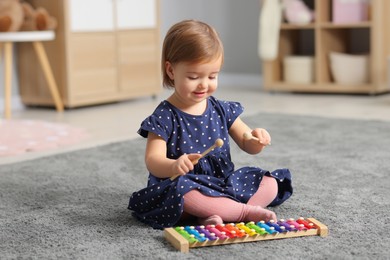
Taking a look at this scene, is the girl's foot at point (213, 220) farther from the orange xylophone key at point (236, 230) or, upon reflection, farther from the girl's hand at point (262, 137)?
the girl's hand at point (262, 137)

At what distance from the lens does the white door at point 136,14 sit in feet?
11.7

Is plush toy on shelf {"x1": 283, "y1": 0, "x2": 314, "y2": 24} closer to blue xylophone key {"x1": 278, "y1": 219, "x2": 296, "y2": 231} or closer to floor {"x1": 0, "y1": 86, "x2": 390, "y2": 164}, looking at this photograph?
floor {"x1": 0, "y1": 86, "x2": 390, "y2": 164}

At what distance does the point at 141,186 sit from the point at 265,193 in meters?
0.38

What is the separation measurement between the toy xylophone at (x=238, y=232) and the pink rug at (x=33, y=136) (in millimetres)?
1173

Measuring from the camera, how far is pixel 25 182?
1.79 m

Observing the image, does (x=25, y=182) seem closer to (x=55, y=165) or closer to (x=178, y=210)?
(x=55, y=165)

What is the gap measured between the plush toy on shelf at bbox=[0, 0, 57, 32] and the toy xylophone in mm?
2037

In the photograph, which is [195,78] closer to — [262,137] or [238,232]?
[262,137]

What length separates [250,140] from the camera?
4.74 ft

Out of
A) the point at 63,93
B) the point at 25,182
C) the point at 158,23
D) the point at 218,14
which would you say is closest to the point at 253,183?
the point at 25,182

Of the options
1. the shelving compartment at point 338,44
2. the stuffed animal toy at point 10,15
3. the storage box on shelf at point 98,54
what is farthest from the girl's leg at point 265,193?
the shelving compartment at point 338,44

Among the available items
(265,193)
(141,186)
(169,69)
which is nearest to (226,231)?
(265,193)

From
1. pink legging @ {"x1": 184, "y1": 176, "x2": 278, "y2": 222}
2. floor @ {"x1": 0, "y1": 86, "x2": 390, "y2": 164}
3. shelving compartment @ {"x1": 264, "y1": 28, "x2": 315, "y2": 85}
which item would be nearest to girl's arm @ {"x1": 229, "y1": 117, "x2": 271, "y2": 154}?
pink legging @ {"x1": 184, "y1": 176, "x2": 278, "y2": 222}

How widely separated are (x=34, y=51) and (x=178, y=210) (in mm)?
2298
